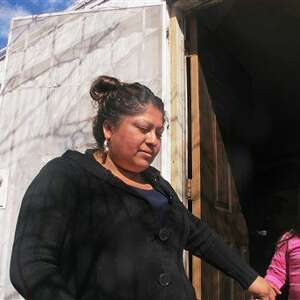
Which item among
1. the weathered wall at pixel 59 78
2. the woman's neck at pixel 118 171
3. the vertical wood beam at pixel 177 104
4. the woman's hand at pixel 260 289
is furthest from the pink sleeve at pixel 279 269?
the woman's neck at pixel 118 171

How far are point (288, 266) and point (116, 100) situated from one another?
195cm

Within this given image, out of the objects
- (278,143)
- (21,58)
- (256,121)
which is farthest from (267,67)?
(21,58)

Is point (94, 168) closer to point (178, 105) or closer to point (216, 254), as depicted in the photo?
point (216, 254)

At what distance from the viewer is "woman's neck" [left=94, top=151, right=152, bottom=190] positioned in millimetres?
1626

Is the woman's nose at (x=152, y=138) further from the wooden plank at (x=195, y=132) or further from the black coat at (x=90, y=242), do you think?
the wooden plank at (x=195, y=132)

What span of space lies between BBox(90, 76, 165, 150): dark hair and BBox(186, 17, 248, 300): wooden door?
166cm

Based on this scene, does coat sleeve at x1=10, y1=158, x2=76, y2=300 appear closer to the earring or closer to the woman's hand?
the earring

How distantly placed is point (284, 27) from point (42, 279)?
4137 mm

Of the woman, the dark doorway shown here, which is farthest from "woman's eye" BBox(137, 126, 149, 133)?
the dark doorway

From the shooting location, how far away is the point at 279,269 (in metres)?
3.04

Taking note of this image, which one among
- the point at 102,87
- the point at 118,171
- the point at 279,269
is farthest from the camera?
the point at 279,269

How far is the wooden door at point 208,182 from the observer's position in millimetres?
3285

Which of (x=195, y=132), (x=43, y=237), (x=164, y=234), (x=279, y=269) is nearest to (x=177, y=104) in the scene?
(x=195, y=132)

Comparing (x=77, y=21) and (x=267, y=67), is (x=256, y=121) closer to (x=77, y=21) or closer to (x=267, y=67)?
(x=267, y=67)
